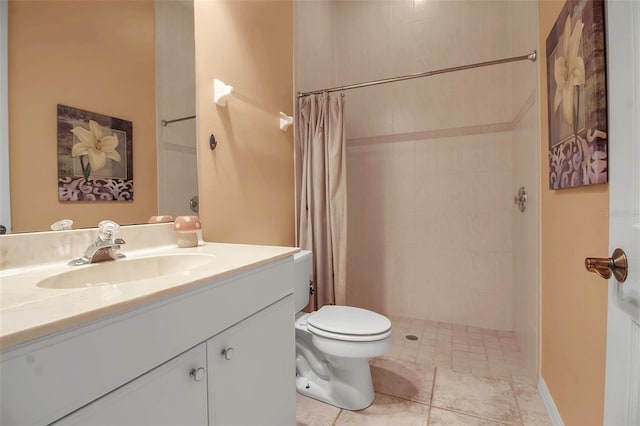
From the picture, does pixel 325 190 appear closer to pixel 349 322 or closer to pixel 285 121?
pixel 285 121

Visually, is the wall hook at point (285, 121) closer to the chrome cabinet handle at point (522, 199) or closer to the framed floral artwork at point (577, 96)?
the framed floral artwork at point (577, 96)

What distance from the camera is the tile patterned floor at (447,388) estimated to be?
134 cm

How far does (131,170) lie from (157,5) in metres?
0.70

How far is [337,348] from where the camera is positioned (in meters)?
1.33

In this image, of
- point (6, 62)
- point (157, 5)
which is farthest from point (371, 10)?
point (6, 62)

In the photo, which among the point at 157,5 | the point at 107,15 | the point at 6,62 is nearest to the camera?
the point at 6,62

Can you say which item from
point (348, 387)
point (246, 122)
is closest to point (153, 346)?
point (348, 387)

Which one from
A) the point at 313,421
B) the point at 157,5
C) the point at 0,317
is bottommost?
the point at 313,421

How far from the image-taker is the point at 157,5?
117 cm

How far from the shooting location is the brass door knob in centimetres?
51

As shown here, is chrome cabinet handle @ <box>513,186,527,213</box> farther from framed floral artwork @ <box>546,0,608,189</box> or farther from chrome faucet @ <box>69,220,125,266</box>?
chrome faucet @ <box>69,220,125,266</box>

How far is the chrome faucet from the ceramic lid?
0.93 meters

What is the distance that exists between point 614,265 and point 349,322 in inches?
42.6

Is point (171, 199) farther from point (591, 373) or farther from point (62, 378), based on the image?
point (591, 373)
